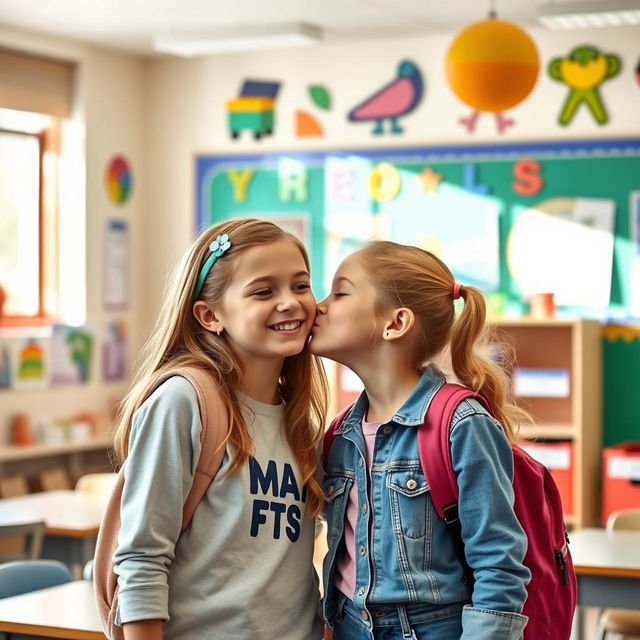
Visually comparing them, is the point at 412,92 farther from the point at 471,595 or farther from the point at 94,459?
the point at 471,595

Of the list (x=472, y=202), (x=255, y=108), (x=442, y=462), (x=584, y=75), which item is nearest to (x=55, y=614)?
(x=442, y=462)

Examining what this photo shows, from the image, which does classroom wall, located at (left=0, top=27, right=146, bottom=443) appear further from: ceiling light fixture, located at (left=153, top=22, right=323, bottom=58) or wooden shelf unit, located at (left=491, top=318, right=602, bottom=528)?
wooden shelf unit, located at (left=491, top=318, right=602, bottom=528)

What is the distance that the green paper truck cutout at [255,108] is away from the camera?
650 centimetres

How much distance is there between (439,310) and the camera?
1925 mm

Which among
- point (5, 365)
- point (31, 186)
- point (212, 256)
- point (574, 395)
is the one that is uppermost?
point (31, 186)

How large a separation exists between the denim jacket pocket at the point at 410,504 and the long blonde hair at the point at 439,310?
195 mm

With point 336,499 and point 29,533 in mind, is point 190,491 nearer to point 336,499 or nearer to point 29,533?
point 336,499

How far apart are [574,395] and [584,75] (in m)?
1.59

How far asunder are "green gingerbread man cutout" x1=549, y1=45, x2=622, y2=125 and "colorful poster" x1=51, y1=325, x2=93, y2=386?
2773mm

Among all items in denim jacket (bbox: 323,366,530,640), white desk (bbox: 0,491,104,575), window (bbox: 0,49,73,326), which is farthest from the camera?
window (bbox: 0,49,73,326)

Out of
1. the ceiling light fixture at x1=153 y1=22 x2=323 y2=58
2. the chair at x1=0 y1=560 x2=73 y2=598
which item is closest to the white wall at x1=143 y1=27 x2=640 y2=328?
the ceiling light fixture at x1=153 y1=22 x2=323 y2=58

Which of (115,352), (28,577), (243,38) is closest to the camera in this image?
(28,577)

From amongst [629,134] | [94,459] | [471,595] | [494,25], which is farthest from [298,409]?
[94,459]

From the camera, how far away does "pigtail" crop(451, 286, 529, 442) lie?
6.22 ft
